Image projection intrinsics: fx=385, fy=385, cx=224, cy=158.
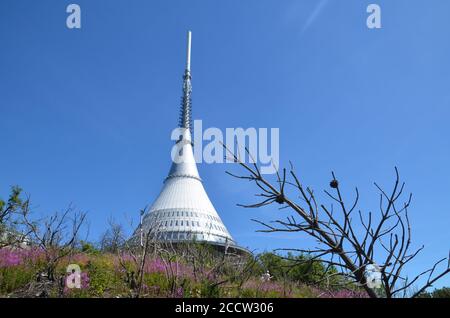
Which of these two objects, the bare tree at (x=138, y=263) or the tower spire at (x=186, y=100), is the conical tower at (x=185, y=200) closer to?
the tower spire at (x=186, y=100)

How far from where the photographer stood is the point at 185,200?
2323 inches

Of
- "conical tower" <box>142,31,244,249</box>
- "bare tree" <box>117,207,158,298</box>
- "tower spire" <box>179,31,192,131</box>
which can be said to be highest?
"tower spire" <box>179,31,192,131</box>

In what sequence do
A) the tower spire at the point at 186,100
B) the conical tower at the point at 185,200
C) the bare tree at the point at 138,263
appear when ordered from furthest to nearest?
the tower spire at the point at 186,100
the conical tower at the point at 185,200
the bare tree at the point at 138,263

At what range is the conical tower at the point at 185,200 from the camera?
5409cm

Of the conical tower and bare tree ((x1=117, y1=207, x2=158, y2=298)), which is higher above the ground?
the conical tower

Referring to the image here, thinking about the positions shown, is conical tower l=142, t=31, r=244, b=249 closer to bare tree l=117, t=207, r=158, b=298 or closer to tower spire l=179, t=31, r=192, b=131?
tower spire l=179, t=31, r=192, b=131

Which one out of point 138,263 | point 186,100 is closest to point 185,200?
point 186,100

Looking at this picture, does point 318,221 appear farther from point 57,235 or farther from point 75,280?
point 57,235

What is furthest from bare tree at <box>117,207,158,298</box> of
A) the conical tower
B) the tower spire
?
the tower spire

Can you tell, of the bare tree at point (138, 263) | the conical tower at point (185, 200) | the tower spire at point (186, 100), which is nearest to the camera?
the bare tree at point (138, 263)

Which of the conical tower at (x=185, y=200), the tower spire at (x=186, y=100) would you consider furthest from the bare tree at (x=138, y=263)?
the tower spire at (x=186, y=100)

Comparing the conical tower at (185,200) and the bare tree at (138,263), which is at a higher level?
the conical tower at (185,200)

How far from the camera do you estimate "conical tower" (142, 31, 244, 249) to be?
54.1m
